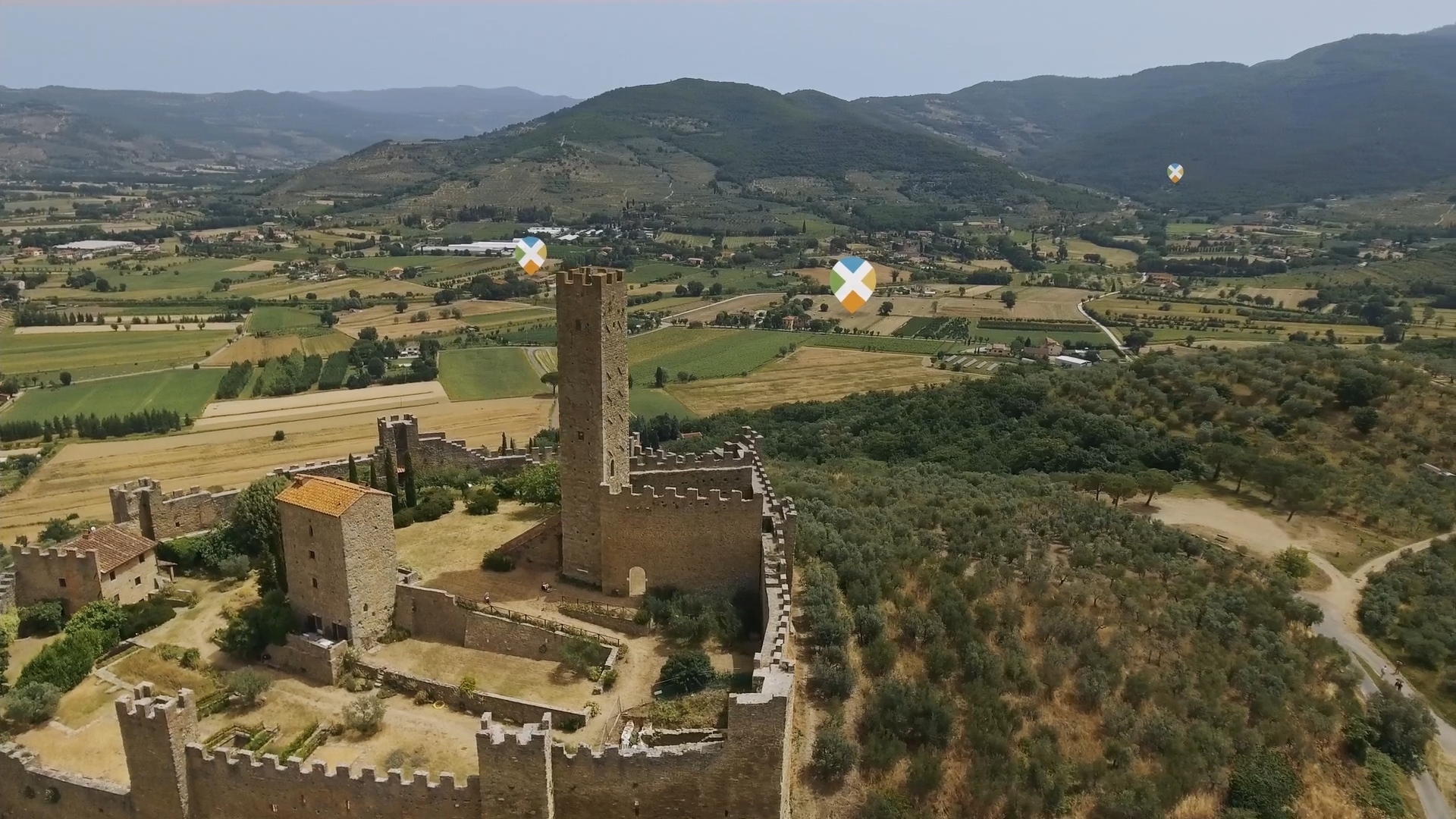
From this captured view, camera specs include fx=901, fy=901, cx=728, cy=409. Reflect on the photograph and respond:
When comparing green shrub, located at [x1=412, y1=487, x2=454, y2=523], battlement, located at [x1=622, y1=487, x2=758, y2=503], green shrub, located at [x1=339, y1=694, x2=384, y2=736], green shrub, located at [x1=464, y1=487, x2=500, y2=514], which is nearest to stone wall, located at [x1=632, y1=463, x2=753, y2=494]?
battlement, located at [x1=622, y1=487, x2=758, y2=503]

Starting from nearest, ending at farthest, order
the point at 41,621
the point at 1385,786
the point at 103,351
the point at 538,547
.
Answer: the point at 41,621 → the point at 1385,786 → the point at 538,547 → the point at 103,351

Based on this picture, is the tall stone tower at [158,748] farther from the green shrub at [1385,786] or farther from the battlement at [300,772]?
the green shrub at [1385,786]

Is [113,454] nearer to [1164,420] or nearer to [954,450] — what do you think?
[954,450]

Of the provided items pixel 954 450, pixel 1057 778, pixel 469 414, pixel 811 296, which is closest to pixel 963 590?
pixel 1057 778

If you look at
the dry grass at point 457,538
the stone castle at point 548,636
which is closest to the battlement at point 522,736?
the stone castle at point 548,636

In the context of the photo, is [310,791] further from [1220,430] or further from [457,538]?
→ [1220,430]

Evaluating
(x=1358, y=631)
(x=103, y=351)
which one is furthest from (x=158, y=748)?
(x=103, y=351)

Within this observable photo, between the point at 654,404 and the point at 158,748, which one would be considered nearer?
the point at 158,748
